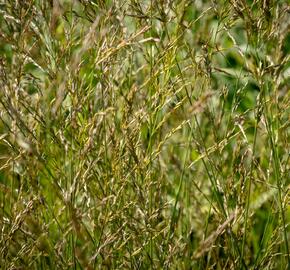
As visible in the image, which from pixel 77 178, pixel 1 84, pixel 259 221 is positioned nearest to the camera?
pixel 77 178

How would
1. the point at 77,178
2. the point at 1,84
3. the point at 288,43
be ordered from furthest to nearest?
1. the point at 288,43
2. the point at 1,84
3. the point at 77,178

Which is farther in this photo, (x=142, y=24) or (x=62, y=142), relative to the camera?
(x=142, y=24)

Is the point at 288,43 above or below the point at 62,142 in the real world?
below

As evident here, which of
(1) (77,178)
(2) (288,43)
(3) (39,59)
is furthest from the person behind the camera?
(2) (288,43)

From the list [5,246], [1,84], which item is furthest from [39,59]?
[5,246]

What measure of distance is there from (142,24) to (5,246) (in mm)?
630

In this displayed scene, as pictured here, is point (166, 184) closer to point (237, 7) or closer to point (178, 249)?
point (178, 249)

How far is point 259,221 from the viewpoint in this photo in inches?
111

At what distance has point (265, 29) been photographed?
5.98 ft

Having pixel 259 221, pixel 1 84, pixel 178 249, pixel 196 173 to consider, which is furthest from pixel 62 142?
pixel 259 221

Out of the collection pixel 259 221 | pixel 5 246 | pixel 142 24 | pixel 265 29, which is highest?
pixel 142 24

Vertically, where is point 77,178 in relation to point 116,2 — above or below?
below

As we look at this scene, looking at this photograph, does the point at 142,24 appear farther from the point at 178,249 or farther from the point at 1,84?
the point at 178,249

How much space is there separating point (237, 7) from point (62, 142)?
1.61 feet
